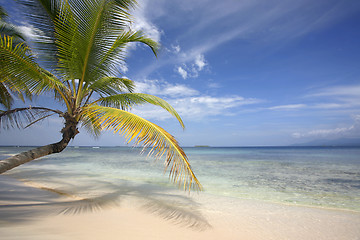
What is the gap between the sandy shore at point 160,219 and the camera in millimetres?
2414

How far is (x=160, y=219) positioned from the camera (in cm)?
304

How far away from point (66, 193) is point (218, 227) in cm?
380

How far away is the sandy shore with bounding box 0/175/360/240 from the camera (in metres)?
2.41

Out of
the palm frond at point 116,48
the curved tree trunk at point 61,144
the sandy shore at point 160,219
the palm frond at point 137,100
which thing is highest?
the palm frond at point 116,48

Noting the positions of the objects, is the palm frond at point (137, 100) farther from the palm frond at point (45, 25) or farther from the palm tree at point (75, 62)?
the palm frond at point (45, 25)

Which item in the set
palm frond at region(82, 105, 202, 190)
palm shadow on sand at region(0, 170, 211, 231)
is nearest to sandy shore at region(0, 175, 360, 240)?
palm shadow on sand at region(0, 170, 211, 231)

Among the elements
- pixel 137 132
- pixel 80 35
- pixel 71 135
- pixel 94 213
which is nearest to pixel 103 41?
pixel 80 35

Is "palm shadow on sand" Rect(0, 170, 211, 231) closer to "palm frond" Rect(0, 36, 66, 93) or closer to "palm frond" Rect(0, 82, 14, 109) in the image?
"palm frond" Rect(0, 36, 66, 93)

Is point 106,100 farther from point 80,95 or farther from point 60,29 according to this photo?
point 60,29

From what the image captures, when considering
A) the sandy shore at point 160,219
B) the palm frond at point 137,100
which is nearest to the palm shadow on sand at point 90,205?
the sandy shore at point 160,219

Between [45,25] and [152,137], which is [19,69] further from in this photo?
[152,137]

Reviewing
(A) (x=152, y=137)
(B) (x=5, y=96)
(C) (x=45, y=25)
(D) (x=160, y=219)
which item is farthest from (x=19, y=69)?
(D) (x=160, y=219)

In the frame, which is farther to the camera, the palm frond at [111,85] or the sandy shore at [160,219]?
the palm frond at [111,85]

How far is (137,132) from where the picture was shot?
8.44 feet
